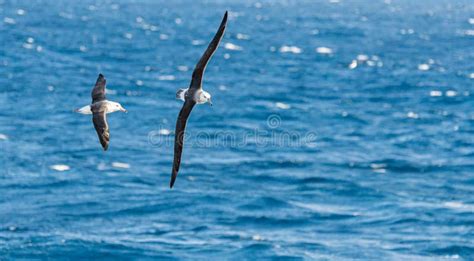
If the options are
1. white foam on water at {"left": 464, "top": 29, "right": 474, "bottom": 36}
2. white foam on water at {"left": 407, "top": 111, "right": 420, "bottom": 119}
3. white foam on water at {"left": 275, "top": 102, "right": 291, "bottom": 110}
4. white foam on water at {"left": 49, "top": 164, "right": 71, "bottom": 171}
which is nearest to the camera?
white foam on water at {"left": 49, "top": 164, "right": 71, "bottom": 171}

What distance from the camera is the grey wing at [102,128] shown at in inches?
558

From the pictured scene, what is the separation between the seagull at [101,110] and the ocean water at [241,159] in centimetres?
1025

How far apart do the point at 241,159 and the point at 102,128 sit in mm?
21126

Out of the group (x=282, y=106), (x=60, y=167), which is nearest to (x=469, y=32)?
(x=282, y=106)

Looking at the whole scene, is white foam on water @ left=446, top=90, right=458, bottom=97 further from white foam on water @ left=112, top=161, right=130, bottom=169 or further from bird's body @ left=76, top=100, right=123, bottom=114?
bird's body @ left=76, top=100, right=123, bottom=114

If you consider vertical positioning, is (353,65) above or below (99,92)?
above

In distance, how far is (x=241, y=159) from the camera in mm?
35406

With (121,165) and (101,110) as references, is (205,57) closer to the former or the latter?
(101,110)

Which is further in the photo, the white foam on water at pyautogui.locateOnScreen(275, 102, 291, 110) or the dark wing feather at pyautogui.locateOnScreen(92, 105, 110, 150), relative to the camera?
the white foam on water at pyautogui.locateOnScreen(275, 102, 291, 110)

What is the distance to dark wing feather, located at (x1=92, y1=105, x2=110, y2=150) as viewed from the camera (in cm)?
1418

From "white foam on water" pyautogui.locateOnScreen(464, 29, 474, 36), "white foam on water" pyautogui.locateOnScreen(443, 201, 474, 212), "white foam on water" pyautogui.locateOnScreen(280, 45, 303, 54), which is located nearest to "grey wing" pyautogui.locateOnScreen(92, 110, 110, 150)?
Answer: "white foam on water" pyautogui.locateOnScreen(443, 201, 474, 212)

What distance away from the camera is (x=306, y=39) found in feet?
286

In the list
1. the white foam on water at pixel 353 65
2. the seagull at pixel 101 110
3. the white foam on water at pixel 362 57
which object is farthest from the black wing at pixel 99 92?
the white foam on water at pixel 362 57

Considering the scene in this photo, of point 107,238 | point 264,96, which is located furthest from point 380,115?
point 107,238
